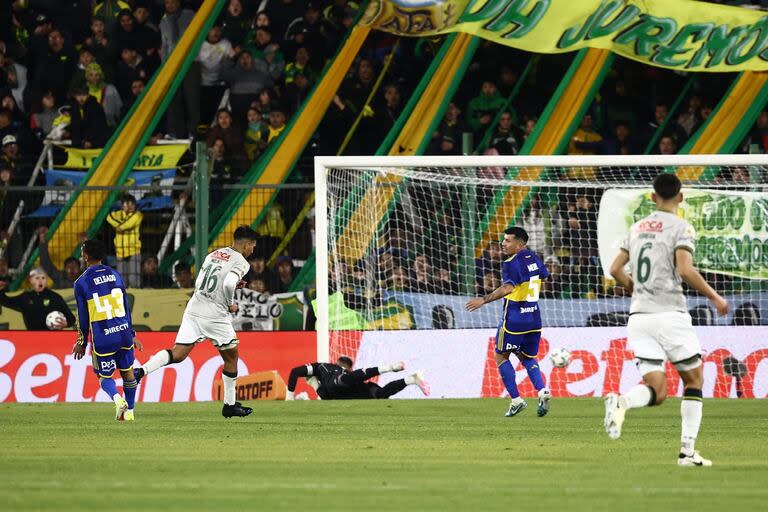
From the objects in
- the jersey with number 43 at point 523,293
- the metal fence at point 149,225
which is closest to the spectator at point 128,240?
the metal fence at point 149,225

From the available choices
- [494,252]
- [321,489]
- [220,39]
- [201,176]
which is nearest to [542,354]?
[494,252]

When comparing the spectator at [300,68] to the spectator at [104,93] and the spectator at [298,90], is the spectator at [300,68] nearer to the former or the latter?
the spectator at [298,90]

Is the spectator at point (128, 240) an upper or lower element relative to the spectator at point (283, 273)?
upper

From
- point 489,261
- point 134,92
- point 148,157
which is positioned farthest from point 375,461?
point 134,92

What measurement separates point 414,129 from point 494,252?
2.45 metres

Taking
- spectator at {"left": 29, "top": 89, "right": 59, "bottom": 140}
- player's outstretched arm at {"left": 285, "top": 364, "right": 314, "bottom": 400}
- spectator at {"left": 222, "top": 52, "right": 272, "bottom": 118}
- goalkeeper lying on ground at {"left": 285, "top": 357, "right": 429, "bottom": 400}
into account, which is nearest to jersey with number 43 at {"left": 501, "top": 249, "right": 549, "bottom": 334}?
goalkeeper lying on ground at {"left": 285, "top": 357, "right": 429, "bottom": 400}

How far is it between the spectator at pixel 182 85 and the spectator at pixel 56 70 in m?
1.44

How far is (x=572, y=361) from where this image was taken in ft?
60.1

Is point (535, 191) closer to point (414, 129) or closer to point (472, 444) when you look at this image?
point (414, 129)

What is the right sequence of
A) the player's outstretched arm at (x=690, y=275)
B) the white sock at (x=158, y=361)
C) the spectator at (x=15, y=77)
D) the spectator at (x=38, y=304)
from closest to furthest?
the player's outstretched arm at (x=690, y=275) → the white sock at (x=158, y=361) → the spectator at (x=38, y=304) → the spectator at (x=15, y=77)

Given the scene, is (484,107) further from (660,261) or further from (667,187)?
(660,261)

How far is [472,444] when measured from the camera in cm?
1125

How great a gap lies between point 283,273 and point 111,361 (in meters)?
5.22

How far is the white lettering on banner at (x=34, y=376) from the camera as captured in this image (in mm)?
18156
